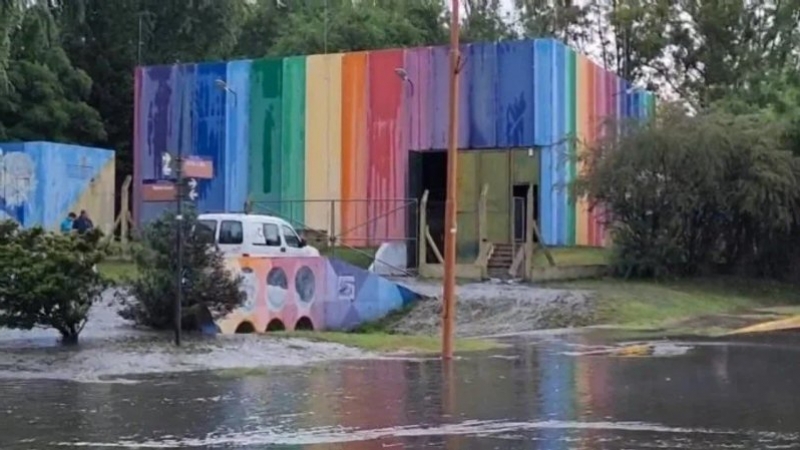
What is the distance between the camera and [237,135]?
45344 millimetres

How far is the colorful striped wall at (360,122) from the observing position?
40.8 m

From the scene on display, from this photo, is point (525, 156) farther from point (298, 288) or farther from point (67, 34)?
point (67, 34)

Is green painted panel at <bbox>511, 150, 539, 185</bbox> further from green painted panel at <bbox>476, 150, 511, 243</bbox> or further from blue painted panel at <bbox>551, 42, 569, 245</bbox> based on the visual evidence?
blue painted panel at <bbox>551, 42, 569, 245</bbox>

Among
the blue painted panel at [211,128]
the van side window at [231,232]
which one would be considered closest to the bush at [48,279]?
the van side window at [231,232]

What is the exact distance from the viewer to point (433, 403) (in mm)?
13656

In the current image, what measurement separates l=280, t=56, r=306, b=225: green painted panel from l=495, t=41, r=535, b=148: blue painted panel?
24.2 ft

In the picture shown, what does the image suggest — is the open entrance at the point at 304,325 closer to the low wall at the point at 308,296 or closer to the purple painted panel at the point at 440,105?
the low wall at the point at 308,296

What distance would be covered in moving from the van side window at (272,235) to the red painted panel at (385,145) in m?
11.6

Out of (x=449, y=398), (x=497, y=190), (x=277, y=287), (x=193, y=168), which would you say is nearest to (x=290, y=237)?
(x=277, y=287)

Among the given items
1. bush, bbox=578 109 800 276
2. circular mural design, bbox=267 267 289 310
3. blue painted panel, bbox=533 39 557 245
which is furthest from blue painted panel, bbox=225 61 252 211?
circular mural design, bbox=267 267 289 310

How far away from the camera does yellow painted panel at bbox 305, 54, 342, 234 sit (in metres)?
43.3

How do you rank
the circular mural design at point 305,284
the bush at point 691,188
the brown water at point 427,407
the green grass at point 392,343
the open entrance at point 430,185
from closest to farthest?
the brown water at point 427,407
the green grass at point 392,343
the circular mural design at point 305,284
the bush at point 691,188
the open entrance at point 430,185

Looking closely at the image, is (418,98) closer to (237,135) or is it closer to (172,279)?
(237,135)

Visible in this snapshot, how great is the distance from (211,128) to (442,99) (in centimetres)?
917
